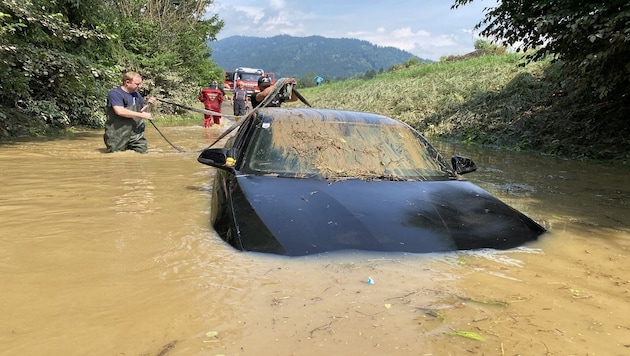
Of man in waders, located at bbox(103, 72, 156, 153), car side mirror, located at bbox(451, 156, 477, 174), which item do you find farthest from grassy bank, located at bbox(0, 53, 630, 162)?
car side mirror, located at bbox(451, 156, 477, 174)

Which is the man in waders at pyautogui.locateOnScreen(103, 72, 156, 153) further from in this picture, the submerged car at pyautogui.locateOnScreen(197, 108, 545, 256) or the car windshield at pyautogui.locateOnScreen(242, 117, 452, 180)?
the car windshield at pyautogui.locateOnScreen(242, 117, 452, 180)

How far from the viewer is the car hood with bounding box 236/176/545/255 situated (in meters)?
2.93

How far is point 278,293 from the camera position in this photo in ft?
8.08

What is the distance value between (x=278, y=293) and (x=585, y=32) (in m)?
7.83

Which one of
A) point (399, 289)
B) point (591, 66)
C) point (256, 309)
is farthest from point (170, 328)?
point (591, 66)

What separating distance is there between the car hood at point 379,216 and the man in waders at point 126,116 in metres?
4.68

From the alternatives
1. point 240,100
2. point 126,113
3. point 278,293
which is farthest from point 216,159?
point 240,100

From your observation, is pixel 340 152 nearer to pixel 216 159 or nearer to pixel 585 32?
pixel 216 159

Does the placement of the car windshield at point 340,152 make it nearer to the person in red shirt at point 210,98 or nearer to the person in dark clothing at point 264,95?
the person in dark clothing at point 264,95

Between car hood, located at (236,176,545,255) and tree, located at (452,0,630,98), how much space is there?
4.94 metres

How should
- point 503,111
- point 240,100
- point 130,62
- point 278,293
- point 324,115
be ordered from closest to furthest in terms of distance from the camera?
point 278,293, point 324,115, point 503,111, point 240,100, point 130,62

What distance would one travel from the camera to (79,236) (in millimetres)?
3543

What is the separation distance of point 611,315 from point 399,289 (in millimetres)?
1056

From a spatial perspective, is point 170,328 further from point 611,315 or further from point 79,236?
point 611,315
